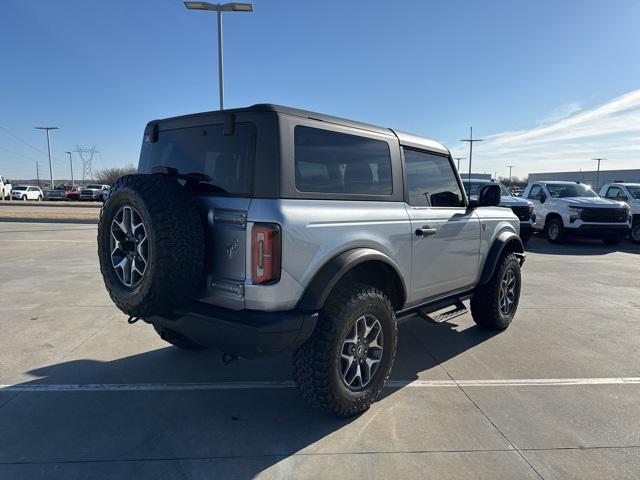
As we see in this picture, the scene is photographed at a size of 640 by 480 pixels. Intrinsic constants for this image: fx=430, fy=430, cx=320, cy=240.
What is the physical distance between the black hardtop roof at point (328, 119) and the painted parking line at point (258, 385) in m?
2.06

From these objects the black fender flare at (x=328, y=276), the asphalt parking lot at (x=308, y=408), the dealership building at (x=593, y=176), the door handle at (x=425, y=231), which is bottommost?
the asphalt parking lot at (x=308, y=408)

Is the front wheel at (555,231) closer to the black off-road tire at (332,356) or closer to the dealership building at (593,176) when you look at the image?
the black off-road tire at (332,356)

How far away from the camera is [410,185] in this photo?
3672 mm

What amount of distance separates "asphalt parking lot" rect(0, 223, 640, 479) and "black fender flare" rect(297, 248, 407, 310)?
2.99ft

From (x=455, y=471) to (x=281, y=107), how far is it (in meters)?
2.40

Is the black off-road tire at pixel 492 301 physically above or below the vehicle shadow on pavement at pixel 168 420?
above

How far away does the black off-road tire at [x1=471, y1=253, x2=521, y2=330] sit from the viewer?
15.5ft

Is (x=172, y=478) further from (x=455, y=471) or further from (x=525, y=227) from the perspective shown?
(x=525, y=227)

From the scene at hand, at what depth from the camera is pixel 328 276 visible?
2.70 metres

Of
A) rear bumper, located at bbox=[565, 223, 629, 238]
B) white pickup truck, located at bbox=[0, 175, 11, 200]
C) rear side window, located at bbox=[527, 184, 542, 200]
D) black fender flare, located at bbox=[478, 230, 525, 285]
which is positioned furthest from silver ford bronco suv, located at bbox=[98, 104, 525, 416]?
white pickup truck, located at bbox=[0, 175, 11, 200]

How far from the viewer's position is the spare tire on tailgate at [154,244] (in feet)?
8.17

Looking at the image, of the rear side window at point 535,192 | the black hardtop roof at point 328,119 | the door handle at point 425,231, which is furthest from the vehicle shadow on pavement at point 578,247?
the door handle at point 425,231

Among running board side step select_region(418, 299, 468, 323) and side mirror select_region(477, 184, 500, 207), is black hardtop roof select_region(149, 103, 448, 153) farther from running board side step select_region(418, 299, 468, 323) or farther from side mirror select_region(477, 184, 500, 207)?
running board side step select_region(418, 299, 468, 323)

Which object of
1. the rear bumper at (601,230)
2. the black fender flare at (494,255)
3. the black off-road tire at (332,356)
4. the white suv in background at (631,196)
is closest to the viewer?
the black off-road tire at (332,356)
